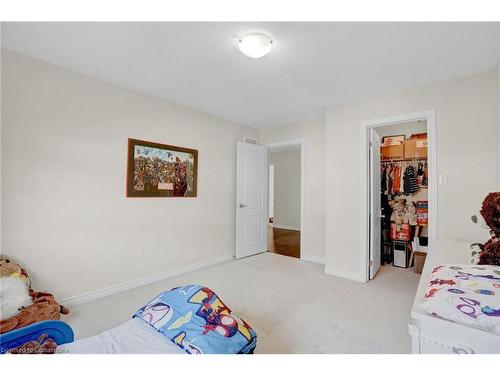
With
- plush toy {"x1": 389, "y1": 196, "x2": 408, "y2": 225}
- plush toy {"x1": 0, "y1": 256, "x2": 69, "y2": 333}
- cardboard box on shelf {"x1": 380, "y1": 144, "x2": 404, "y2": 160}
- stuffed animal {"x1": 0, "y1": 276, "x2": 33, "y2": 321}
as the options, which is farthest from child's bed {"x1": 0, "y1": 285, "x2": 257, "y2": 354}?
cardboard box on shelf {"x1": 380, "y1": 144, "x2": 404, "y2": 160}

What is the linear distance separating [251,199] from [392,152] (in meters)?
2.55

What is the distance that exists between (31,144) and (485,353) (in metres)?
3.18

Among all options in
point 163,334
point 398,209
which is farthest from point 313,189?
point 163,334

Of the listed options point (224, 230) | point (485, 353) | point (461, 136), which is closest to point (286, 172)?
point (224, 230)

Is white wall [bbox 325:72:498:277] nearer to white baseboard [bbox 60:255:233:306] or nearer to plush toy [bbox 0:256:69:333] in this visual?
white baseboard [bbox 60:255:233:306]

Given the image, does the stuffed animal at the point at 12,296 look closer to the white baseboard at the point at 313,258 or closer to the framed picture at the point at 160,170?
the framed picture at the point at 160,170

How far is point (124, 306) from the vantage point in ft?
7.91

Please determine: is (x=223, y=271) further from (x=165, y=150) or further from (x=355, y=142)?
(x=355, y=142)

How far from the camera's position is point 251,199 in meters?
4.40

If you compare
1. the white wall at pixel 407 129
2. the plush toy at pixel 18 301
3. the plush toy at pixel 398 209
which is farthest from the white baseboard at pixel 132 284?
the white wall at pixel 407 129

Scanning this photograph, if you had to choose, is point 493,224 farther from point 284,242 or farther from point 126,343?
point 284,242

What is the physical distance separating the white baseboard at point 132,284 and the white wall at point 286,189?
382 cm

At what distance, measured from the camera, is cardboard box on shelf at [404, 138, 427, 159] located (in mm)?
3887

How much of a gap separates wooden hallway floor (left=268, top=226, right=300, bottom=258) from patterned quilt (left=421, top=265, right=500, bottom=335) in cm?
348
